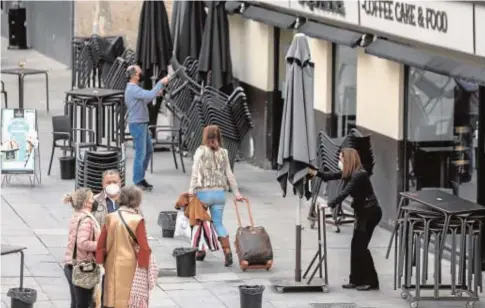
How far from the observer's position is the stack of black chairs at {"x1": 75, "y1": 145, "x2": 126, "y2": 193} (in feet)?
63.5

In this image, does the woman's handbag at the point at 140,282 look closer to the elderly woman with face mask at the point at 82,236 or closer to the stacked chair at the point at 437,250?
the elderly woman with face mask at the point at 82,236

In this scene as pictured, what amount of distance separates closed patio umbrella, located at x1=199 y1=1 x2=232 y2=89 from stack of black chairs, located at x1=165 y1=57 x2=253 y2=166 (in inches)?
13.3

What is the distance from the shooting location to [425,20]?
17562mm

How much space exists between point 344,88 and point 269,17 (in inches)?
98.2

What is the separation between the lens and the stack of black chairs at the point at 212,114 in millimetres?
22094

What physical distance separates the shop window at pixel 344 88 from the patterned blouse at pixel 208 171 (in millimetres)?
4497

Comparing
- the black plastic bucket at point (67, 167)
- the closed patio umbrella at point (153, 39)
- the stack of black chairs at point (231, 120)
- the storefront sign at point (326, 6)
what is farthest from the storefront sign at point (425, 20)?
the closed patio umbrella at point (153, 39)

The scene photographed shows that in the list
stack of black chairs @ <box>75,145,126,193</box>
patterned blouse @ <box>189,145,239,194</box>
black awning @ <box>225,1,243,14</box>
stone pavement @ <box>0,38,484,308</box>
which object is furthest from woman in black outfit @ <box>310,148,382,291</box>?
black awning @ <box>225,1,243,14</box>

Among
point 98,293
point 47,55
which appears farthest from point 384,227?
point 47,55

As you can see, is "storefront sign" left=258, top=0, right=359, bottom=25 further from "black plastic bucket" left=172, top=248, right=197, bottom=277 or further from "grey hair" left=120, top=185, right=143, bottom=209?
"grey hair" left=120, top=185, right=143, bottom=209

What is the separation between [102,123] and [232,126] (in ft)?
8.96

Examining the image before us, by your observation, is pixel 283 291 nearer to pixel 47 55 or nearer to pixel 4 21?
pixel 47 55

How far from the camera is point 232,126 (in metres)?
22.2

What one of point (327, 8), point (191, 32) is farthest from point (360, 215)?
point (191, 32)
